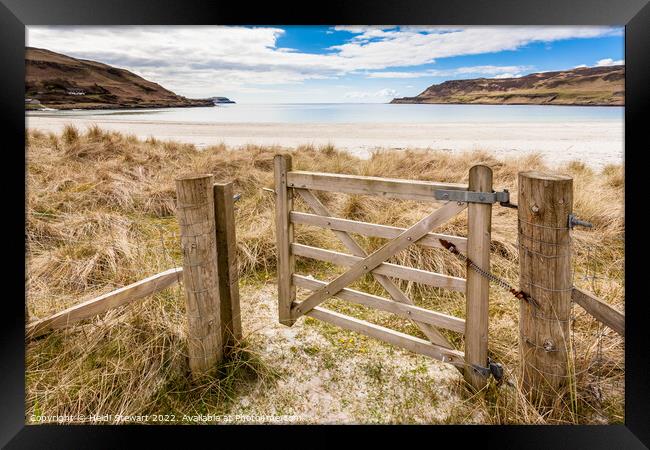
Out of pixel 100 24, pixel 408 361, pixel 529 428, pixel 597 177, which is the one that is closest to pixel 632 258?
pixel 529 428

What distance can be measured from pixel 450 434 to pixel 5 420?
2423 mm

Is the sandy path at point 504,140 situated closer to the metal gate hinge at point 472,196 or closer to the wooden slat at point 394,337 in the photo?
the metal gate hinge at point 472,196

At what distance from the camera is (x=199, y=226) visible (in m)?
2.32

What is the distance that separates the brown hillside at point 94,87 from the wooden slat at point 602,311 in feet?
22.4

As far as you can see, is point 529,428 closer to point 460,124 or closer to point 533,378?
point 533,378

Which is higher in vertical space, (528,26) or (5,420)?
(528,26)

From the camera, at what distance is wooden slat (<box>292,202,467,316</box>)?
2.37 metres

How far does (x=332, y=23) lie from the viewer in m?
2.18

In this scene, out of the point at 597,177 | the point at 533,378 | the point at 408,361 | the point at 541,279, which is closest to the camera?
the point at 541,279

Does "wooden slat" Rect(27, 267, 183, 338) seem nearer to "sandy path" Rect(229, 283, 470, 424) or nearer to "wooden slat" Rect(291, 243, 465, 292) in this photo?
"sandy path" Rect(229, 283, 470, 424)

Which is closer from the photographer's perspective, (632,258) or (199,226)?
(632,258)

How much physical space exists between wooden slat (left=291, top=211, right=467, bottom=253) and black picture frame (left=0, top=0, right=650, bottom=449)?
89 centimetres

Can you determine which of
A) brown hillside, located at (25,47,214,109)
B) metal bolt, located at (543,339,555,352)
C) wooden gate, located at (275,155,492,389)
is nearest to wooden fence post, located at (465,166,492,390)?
wooden gate, located at (275,155,492,389)

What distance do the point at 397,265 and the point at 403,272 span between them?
11cm
